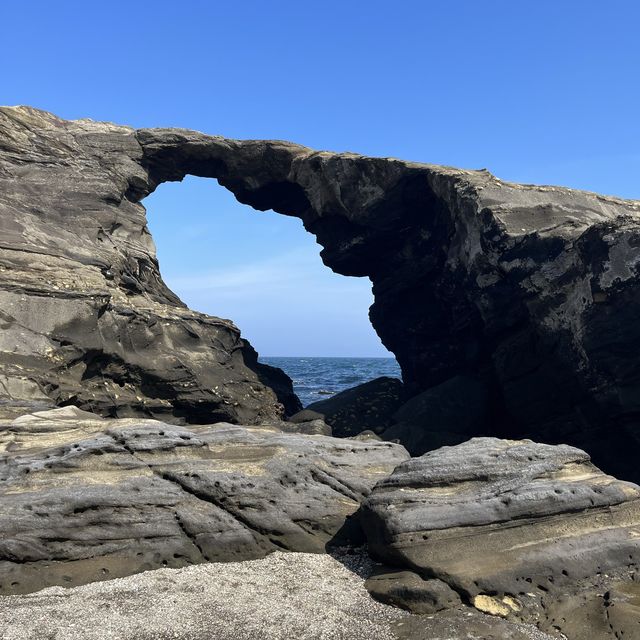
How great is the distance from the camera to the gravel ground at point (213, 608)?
716cm

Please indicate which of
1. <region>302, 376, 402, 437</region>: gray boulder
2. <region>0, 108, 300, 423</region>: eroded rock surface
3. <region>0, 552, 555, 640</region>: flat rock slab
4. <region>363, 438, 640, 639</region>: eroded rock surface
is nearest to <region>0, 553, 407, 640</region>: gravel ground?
<region>0, 552, 555, 640</region>: flat rock slab

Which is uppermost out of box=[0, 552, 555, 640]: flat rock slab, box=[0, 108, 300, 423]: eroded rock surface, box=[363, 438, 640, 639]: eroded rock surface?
box=[0, 108, 300, 423]: eroded rock surface

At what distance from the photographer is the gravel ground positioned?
716 centimetres

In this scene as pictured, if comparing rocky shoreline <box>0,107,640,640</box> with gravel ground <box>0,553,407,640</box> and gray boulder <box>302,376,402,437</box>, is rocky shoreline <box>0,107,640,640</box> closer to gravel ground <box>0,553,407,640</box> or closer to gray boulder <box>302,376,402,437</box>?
gravel ground <box>0,553,407,640</box>

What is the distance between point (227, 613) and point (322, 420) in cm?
1310

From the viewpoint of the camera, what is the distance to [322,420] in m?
20.7

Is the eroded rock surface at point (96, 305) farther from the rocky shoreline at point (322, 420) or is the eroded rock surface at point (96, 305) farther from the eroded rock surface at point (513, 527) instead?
the eroded rock surface at point (513, 527)

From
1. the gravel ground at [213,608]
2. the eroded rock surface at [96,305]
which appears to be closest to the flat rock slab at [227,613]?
the gravel ground at [213,608]

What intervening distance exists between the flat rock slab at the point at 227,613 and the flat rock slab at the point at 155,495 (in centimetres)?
57

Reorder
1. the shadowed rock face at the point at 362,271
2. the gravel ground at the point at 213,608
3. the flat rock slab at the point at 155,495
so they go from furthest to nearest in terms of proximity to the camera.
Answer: the shadowed rock face at the point at 362,271 < the flat rock slab at the point at 155,495 < the gravel ground at the point at 213,608

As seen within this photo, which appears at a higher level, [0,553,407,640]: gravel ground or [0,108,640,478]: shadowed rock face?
[0,108,640,478]: shadowed rock face

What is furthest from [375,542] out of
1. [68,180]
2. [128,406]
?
[68,180]

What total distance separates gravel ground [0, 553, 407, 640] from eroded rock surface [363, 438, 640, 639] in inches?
39.3

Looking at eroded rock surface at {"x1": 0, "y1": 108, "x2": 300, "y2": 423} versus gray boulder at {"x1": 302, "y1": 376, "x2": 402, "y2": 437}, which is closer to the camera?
eroded rock surface at {"x1": 0, "y1": 108, "x2": 300, "y2": 423}
